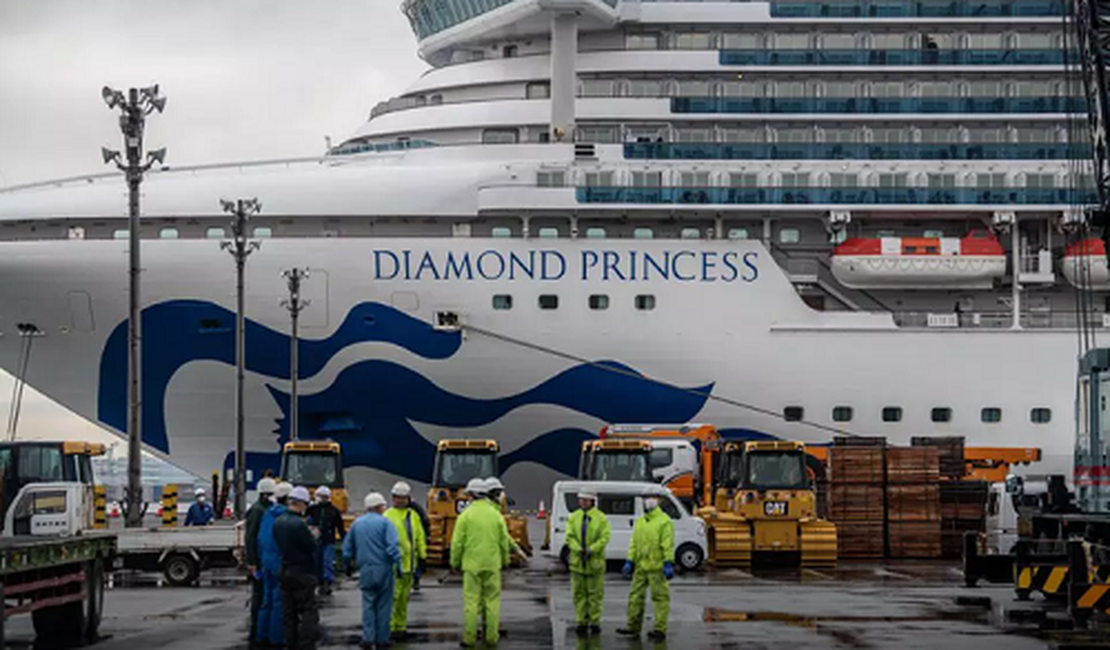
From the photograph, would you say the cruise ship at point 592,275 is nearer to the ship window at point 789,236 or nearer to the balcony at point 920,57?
the ship window at point 789,236

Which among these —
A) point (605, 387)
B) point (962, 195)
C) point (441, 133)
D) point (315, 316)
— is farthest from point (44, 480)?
point (962, 195)

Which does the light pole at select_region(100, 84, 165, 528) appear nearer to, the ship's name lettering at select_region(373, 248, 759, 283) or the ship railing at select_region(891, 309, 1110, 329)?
the ship's name lettering at select_region(373, 248, 759, 283)

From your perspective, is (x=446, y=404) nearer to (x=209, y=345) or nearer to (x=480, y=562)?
(x=209, y=345)

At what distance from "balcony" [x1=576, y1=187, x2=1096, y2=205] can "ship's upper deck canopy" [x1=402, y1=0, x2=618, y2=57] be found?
515 cm

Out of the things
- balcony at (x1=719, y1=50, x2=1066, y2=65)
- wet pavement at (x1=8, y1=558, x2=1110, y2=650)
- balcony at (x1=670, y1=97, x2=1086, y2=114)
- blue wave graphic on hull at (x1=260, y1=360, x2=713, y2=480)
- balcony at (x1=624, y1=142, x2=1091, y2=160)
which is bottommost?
wet pavement at (x1=8, y1=558, x2=1110, y2=650)

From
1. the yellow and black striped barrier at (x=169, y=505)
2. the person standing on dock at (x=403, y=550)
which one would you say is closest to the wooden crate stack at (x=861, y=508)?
the yellow and black striped barrier at (x=169, y=505)

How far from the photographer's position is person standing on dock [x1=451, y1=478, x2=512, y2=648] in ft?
53.6

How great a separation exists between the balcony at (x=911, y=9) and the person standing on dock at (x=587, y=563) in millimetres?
30021

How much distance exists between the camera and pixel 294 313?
128 ft

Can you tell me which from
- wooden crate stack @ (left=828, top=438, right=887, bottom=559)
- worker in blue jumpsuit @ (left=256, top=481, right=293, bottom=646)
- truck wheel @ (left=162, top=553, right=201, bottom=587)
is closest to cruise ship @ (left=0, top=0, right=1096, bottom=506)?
wooden crate stack @ (left=828, top=438, right=887, bottom=559)

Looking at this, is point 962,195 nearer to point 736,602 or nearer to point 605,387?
point 605,387

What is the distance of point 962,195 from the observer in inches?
1683

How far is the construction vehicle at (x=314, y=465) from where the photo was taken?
3042 centimetres

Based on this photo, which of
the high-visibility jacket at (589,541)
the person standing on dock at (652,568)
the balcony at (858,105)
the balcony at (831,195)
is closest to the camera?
the person standing on dock at (652,568)
